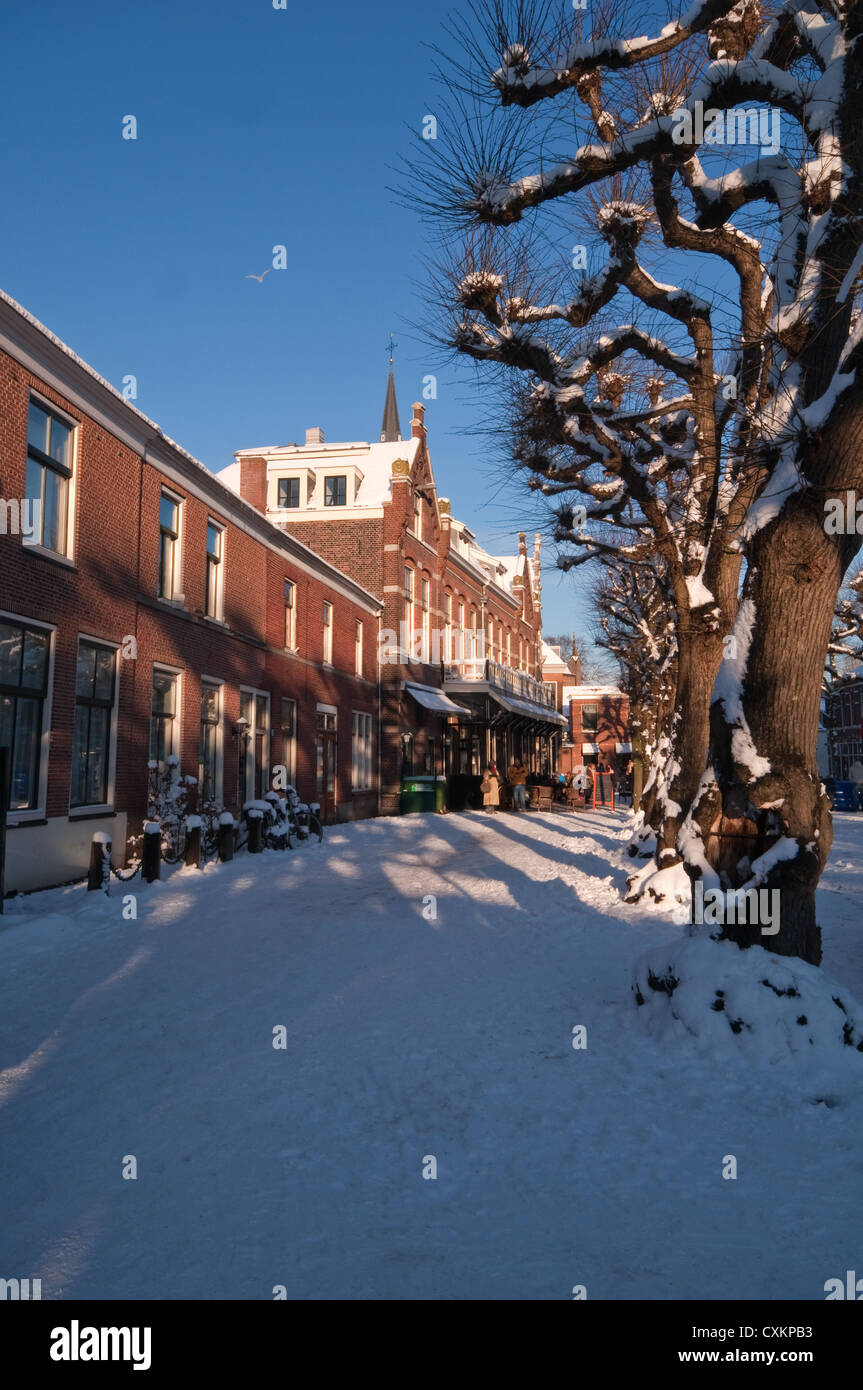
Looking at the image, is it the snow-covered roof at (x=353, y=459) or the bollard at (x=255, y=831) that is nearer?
the bollard at (x=255, y=831)

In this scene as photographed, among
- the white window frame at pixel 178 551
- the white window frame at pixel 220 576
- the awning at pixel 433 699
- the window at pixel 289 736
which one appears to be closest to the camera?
the white window frame at pixel 178 551

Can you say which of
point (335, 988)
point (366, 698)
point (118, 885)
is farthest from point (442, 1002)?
point (366, 698)

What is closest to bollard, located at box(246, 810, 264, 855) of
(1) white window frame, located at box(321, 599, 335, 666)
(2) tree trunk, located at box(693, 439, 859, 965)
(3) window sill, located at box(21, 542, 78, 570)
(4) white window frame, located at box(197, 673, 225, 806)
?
(4) white window frame, located at box(197, 673, 225, 806)

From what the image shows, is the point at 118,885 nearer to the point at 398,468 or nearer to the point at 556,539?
the point at 556,539

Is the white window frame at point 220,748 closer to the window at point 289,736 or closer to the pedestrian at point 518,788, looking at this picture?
the window at point 289,736

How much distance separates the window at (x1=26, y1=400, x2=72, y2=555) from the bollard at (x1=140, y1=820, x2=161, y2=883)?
357 centimetres

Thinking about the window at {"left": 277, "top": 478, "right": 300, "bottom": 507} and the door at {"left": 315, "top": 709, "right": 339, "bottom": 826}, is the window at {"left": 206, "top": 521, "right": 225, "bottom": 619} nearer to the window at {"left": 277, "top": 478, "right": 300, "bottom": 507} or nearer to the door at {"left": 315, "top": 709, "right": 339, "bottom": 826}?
the door at {"left": 315, "top": 709, "right": 339, "bottom": 826}

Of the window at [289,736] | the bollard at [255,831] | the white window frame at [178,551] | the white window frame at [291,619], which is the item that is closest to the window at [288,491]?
the white window frame at [291,619]

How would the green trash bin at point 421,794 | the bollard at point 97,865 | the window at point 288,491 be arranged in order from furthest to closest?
the window at point 288,491 → the green trash bin at point 421,794 → the bollard at point 97,865

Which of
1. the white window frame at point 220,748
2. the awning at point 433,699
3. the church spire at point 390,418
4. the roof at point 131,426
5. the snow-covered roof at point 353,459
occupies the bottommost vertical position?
the white window frame at point 220,748

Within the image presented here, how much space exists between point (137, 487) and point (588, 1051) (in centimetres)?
1122

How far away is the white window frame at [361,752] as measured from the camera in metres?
25.8

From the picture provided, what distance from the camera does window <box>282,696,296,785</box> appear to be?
20.9m

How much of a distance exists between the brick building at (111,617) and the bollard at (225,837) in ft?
4.05
